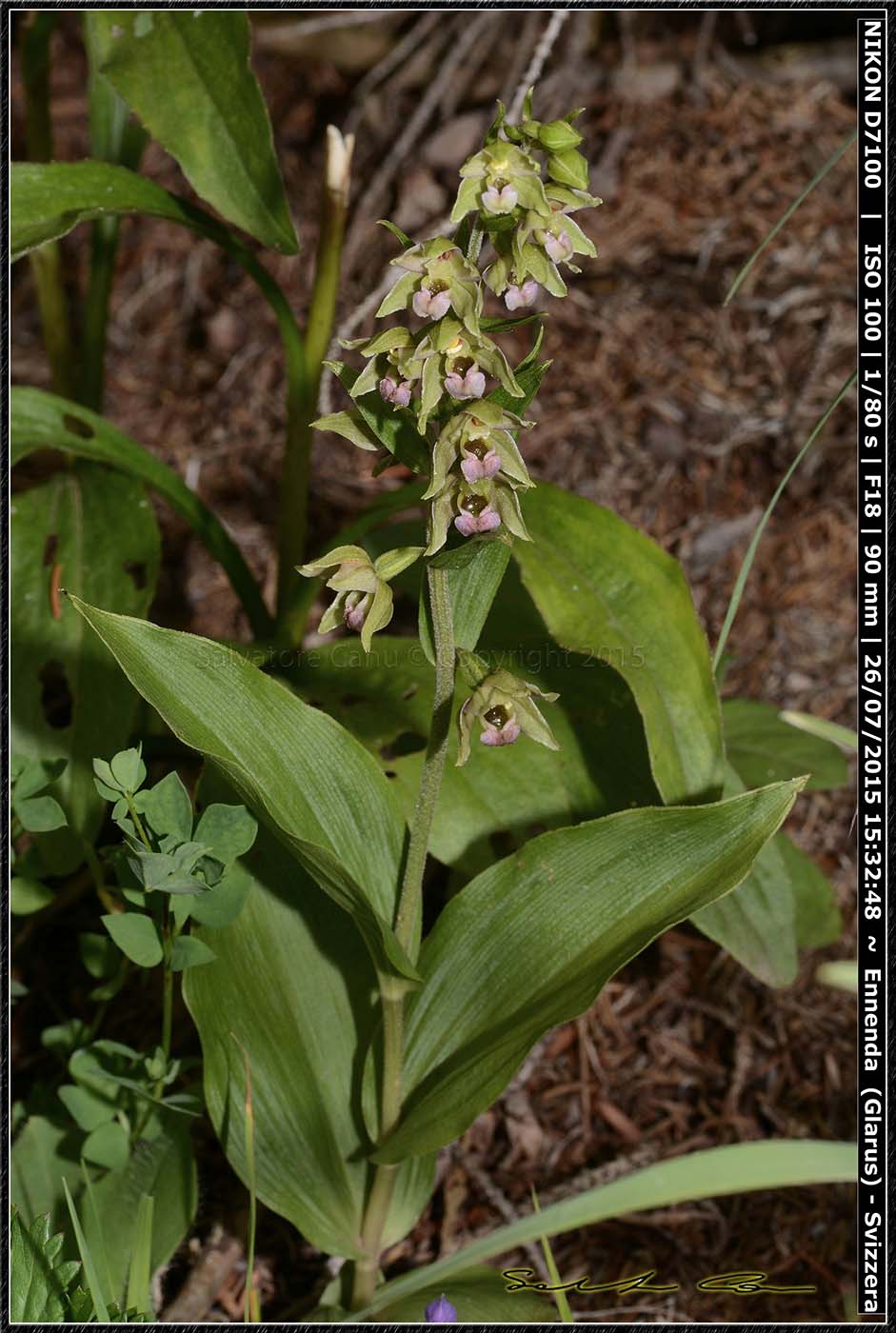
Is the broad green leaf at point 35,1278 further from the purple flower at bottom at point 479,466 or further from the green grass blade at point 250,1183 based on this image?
the purple flower at bottom at point 479,466

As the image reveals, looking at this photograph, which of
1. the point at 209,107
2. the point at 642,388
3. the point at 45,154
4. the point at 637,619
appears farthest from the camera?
the point at 642,388

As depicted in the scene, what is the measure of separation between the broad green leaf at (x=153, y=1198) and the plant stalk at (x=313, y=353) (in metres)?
1.05

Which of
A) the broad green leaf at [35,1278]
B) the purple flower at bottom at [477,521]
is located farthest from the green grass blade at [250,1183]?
the purple flower at bottom at [477,521]

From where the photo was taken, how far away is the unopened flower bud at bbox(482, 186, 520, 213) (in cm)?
148

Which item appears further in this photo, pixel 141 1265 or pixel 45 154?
pixel 45 154

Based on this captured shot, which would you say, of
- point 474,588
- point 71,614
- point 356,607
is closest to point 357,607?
point 356,607

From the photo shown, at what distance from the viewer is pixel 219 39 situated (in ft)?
7.81

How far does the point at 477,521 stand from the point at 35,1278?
50.6 inches

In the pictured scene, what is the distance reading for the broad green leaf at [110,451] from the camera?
244 cm

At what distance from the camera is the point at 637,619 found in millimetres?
2096

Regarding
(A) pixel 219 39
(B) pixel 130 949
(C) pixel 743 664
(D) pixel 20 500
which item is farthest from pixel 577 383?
(B) pixel 130 949

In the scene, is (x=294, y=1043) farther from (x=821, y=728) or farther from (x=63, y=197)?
(x=63, y=197)

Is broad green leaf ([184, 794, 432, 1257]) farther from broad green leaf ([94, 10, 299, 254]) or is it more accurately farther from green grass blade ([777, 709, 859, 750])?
broad green leaf ([94, 10, 299, 254])

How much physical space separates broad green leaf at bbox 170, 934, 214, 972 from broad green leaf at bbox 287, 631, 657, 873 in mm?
452
